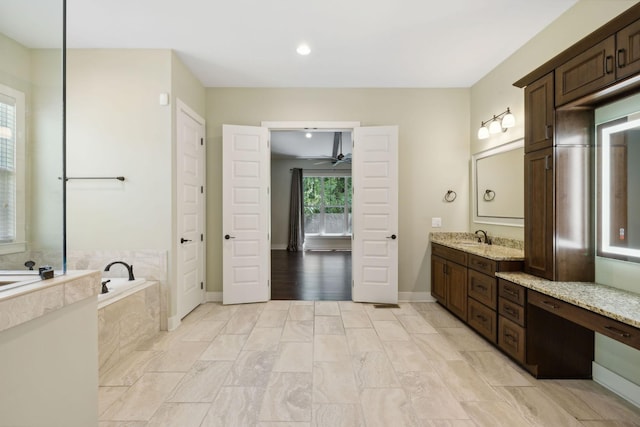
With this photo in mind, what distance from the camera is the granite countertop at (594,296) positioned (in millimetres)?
1654

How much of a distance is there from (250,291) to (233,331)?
914 millimetres

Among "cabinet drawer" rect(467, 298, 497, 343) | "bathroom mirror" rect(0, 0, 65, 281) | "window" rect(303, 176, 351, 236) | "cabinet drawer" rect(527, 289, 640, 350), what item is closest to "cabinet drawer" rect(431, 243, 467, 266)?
"cabinet drawer" rect(467, 298, 497, 343)

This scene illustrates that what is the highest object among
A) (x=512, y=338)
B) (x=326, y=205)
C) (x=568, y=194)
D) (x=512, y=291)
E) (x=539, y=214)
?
(x=326, y=205)

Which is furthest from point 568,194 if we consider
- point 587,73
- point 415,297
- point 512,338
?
point 415,297

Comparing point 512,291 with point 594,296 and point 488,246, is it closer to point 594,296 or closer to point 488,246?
point 594,296

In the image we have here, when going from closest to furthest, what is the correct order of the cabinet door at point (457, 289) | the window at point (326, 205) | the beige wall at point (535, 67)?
the beige wall at point (535, 67)
the cabinet door at point (457, 289)
the window at point (326, 205)

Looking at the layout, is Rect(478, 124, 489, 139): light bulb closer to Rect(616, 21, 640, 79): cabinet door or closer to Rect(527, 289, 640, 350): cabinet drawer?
Rect(616, 21, 640, 79): cabinet door

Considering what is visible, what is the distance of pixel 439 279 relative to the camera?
12.7 ft

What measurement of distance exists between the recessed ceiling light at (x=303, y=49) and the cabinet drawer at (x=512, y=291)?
2999 millimetres

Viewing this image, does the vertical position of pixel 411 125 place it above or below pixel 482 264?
above

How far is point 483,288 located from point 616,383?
105cm

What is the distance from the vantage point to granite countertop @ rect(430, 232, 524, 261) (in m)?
2.76

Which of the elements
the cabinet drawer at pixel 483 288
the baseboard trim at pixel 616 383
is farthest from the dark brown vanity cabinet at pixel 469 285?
the baseboard trim at pixel 616 383

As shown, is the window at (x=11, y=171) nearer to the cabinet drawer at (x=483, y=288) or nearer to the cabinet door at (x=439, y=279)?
the cabinet drawer at (x=483, y=288)
